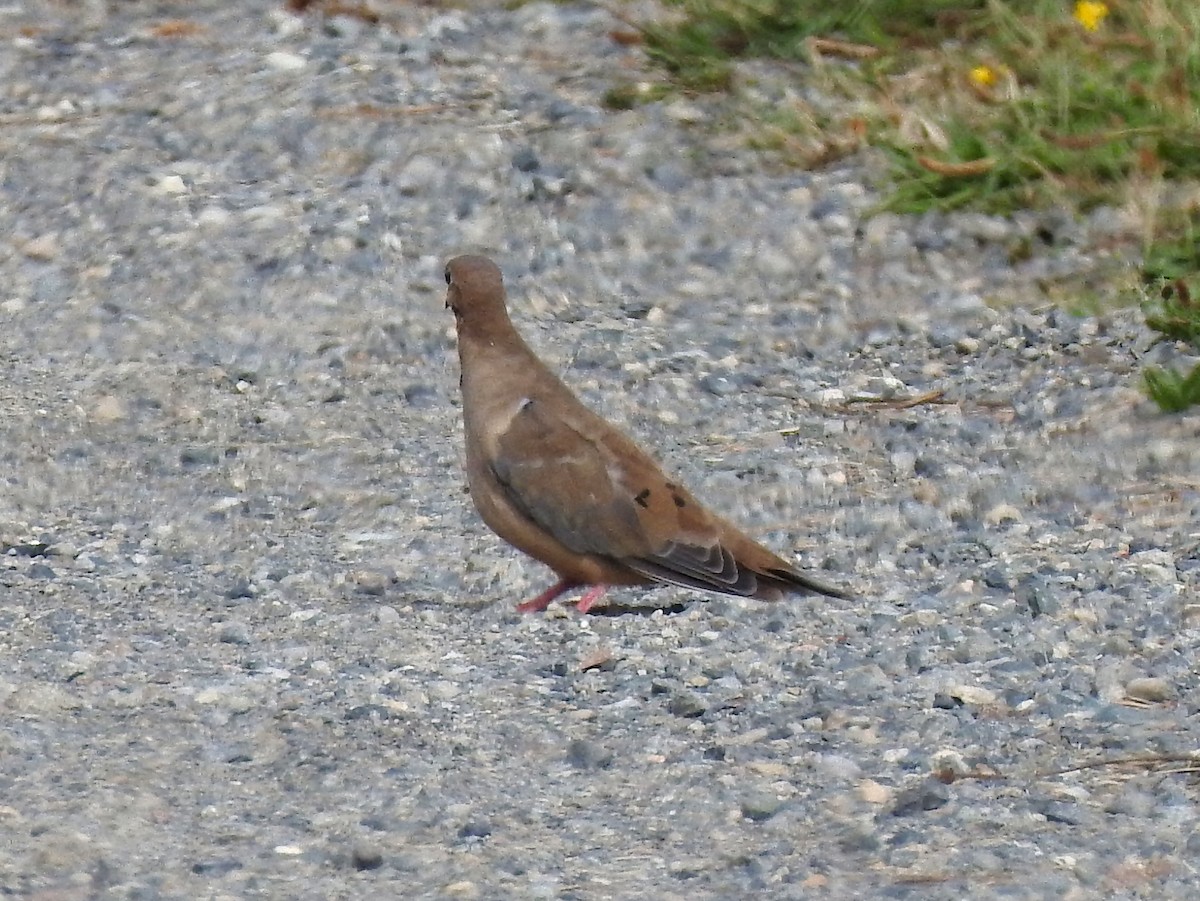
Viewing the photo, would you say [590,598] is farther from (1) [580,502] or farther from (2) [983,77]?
(2) [983,77]

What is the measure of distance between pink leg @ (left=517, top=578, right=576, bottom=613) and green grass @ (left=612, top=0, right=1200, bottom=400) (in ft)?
7.41

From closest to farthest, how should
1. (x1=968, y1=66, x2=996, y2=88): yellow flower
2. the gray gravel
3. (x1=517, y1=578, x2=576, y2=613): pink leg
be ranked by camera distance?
the gray gravel → (x1=517, y1=578, x2=576, y2=613): pink leg → (x1=968, y1=66, x2=996, y2=88): yellow flower

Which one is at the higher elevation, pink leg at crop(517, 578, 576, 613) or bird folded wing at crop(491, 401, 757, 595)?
bird folded wing at crop(491, 401, 757, 595)

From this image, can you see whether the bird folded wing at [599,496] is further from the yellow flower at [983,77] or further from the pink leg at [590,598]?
the yellow flower at [983,77]

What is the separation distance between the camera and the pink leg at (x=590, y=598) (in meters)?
5.02

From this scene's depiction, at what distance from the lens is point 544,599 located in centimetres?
502

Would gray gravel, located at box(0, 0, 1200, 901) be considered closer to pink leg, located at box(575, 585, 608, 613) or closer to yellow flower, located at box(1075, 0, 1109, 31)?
pink leg, located at box(575, 585, 608, 613)

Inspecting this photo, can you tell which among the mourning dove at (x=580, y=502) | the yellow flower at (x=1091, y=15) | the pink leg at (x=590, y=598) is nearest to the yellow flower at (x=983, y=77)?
the yellow flower at (x=1091, y=15)

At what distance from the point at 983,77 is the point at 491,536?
2926 mm

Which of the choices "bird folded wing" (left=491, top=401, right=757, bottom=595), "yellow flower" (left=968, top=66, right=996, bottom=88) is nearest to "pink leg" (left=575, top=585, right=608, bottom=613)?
"bird folded wing" (left=491, top=401, right=757, bottom=595)

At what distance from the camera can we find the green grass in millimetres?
7094

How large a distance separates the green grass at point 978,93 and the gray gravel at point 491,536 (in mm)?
138

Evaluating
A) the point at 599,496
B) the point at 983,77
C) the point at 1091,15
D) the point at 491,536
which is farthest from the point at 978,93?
the point at 599,496

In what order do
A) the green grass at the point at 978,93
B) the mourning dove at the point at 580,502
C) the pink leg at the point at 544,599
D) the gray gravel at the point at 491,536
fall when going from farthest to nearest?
the green grass at the point at 978,93 → the pink leg at the point at 544,599 → the mourning dove at the point at 580,502 → the gray gravel at the point at 491,536
